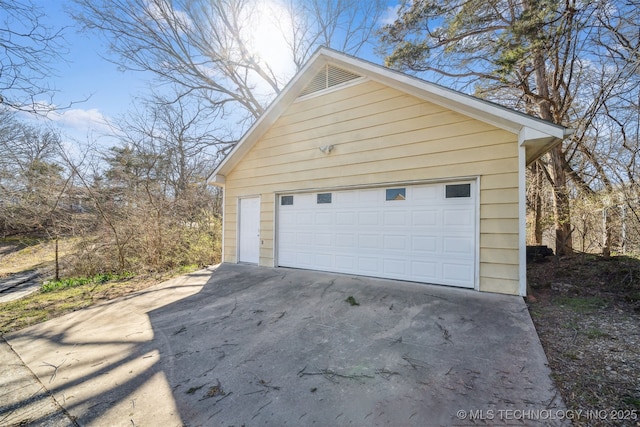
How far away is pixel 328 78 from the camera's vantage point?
255 inches

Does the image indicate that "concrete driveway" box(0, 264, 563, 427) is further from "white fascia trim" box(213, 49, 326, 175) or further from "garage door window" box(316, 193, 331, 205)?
"white fascia trim" box(213, 49, 326, 175)

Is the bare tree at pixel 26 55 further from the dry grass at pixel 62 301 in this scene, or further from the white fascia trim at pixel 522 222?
the white fascia trim at pixel 522 222

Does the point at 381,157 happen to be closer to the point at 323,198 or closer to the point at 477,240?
the point at 323,198

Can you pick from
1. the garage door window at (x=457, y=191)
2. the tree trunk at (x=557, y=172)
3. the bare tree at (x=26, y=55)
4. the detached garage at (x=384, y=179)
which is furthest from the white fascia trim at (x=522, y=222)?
the bare tree at (x=26, y=55)

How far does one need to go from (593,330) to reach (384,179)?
3736 millimetres

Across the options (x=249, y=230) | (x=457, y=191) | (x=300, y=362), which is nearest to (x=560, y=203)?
(x=457, y=191)

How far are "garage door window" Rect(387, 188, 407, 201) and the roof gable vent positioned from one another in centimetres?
271

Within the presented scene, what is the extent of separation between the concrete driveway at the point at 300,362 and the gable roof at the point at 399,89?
265 centimetres

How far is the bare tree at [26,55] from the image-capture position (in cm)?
318

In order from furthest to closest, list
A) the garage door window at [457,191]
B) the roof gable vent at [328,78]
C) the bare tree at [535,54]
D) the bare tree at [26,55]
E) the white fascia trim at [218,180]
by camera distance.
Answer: the white fascia trim at [218,180], the roof gable vent at [328,78], the bare tree at [535,54], the garage door window at [457,191], the bare tree at [26,55]

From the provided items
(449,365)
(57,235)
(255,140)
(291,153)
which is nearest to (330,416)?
(449,365)

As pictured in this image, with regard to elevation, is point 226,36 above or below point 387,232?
above

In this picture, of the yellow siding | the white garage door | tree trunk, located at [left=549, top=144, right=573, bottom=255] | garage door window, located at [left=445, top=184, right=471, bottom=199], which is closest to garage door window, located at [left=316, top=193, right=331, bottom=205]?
the white garage door

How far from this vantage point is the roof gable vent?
6.20 m
